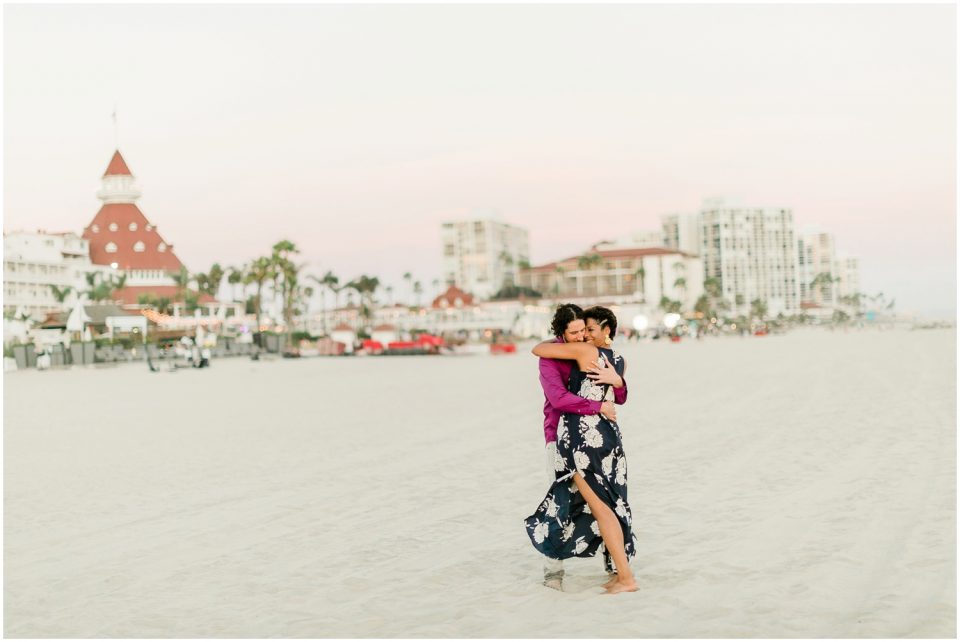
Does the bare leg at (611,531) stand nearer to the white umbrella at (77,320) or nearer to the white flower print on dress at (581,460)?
the white flower print on dress at (581,460)

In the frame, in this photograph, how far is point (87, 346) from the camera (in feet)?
127

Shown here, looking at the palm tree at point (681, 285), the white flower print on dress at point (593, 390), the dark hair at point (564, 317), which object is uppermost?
the palm tree at point (681, 285)

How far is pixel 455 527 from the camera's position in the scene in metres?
6.38

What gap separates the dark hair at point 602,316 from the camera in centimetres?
461

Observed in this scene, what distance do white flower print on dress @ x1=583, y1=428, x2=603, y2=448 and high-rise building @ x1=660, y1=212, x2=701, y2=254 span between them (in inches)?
7046

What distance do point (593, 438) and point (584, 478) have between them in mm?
207

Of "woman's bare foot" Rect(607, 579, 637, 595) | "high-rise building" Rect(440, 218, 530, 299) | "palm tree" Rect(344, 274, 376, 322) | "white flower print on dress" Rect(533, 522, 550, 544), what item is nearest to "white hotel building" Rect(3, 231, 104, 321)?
"palm tree" Rect(344, 274, 376, 322)

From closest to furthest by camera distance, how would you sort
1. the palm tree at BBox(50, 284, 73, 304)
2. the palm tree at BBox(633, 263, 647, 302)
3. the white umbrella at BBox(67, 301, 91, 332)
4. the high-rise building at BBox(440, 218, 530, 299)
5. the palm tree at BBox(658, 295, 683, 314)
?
the white umbrella at BBox(67, 301, 91, 332) < the palm tree at BBox(50, 284, 73, 304) < the palm tree at BBox(658, 295, 683, 314) < the palm tree at BBox(633, 263, 647, 302) < the high-rise building at BBox(440, 218, 530, 299)

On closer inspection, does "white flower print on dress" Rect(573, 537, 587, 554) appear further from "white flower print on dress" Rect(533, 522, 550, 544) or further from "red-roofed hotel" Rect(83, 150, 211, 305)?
"red-roofed hotel" Rect(83, 150, 211, 305)

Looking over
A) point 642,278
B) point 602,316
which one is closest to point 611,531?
point 602,316

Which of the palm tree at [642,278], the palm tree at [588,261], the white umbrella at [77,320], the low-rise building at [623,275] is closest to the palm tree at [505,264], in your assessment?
the low-rise building at [623,275]

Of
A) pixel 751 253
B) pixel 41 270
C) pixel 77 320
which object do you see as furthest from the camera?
pixel 751 253

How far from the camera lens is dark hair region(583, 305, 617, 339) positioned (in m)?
4.61

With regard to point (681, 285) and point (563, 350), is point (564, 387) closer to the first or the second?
point (563, 350)
